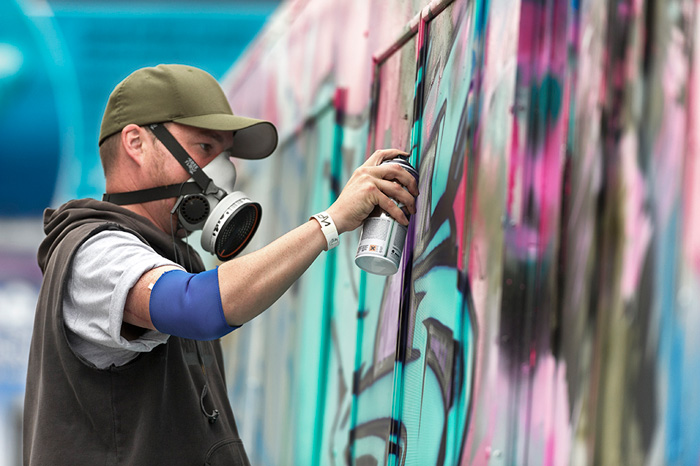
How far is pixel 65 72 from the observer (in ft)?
36.6

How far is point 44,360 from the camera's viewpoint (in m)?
1.93

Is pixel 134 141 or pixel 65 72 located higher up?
pixel 65 72

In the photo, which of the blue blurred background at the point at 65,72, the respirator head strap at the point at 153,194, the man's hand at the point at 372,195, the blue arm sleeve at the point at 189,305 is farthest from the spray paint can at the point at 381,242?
the blue blurred background at the point at 65,72

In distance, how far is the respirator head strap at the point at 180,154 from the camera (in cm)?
229

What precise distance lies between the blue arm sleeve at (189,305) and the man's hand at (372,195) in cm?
31

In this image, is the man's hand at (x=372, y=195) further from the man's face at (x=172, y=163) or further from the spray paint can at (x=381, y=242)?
the man's face at (x=172, y=163)

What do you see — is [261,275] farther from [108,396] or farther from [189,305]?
[108,396]

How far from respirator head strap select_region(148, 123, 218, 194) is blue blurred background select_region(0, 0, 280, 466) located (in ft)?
28.9

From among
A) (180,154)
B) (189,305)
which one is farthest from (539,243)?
(180,154)

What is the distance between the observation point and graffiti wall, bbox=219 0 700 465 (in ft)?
4.38

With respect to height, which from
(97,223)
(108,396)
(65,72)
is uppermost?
(65,72)

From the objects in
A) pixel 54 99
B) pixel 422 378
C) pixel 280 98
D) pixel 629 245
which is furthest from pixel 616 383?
pixel 54 99

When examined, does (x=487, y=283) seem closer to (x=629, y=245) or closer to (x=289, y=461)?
(x=629, y=245)

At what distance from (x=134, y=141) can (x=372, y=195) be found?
0.87 metres
